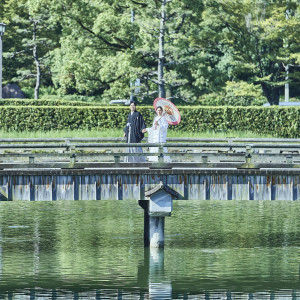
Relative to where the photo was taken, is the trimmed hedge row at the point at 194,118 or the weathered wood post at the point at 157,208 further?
the trimmed hedge row at the point at 194,118

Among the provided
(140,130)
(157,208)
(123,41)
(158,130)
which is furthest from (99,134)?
(157,208)

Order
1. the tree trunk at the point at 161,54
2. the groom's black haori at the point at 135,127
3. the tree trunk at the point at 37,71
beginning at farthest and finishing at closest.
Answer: the tree trunk at the point at 37,71 < the tree trunk at the point at 161,54 < the groom's black haori at the point at 135,127

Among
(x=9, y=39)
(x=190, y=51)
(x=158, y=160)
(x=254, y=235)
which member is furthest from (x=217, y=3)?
(x=158, y=160)

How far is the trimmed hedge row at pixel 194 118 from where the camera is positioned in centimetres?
4962

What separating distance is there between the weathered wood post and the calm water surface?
15.4 inches

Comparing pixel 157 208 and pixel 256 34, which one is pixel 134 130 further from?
pixel 256 34

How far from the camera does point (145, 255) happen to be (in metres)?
26.1

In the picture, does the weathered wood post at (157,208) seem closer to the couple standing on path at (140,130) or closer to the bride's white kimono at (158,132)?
the couple standing on path at (140,130)

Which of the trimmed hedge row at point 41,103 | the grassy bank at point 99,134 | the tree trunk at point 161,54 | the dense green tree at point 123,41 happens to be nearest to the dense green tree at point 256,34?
the dense green tree at point 123,41

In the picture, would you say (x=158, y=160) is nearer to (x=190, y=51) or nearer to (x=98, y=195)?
(x=98, y=195)

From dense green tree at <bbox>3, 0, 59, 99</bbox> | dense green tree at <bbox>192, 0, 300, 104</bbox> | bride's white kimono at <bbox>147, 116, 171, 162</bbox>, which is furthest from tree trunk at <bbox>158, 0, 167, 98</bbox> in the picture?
bride's white kimono at <bbox>147, 116, 171, 162</bbox>

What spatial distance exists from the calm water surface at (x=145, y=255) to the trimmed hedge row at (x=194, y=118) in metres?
13.7

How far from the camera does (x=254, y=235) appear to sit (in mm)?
29562

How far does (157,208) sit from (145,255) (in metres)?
1.44
